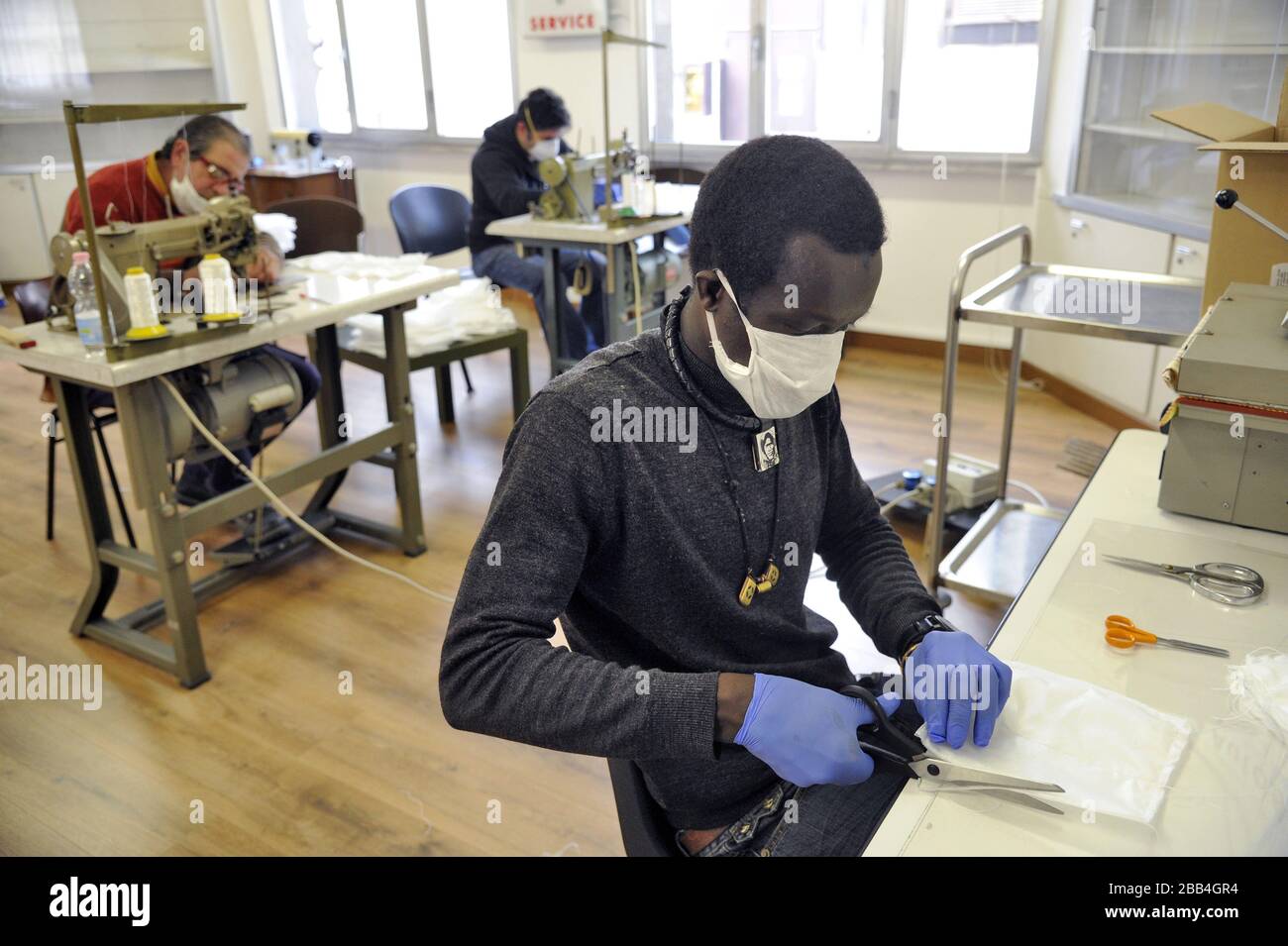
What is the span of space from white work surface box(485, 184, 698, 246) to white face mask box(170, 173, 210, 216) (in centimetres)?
117

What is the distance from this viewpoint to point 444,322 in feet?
11.3

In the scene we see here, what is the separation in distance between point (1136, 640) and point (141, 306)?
6.46ft

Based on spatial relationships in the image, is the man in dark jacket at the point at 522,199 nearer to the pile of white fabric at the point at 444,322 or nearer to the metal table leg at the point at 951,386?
the pile of white fabric at the point at 444,322

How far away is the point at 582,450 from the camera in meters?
1.00

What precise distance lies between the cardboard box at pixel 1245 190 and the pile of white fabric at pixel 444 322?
2.23 m

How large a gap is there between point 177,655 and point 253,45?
5.15m

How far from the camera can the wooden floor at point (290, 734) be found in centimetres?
192

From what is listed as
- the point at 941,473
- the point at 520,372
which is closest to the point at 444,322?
the point at 520,372

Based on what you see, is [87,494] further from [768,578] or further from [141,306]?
[768,578]

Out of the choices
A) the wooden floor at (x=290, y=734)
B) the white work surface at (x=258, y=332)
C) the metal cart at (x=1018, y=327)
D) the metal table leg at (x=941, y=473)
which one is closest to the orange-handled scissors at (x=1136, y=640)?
the metal cart at (x=1018, y=327)

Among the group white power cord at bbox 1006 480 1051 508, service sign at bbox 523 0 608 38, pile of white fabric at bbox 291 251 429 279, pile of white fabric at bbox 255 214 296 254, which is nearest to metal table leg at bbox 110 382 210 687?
pile of white fabric at bbox 291 251 429 279

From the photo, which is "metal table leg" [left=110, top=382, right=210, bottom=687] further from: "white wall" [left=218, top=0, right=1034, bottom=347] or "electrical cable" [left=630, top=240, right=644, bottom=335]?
"white wall" [left=218, top=0, right=1034, bottom=347]
